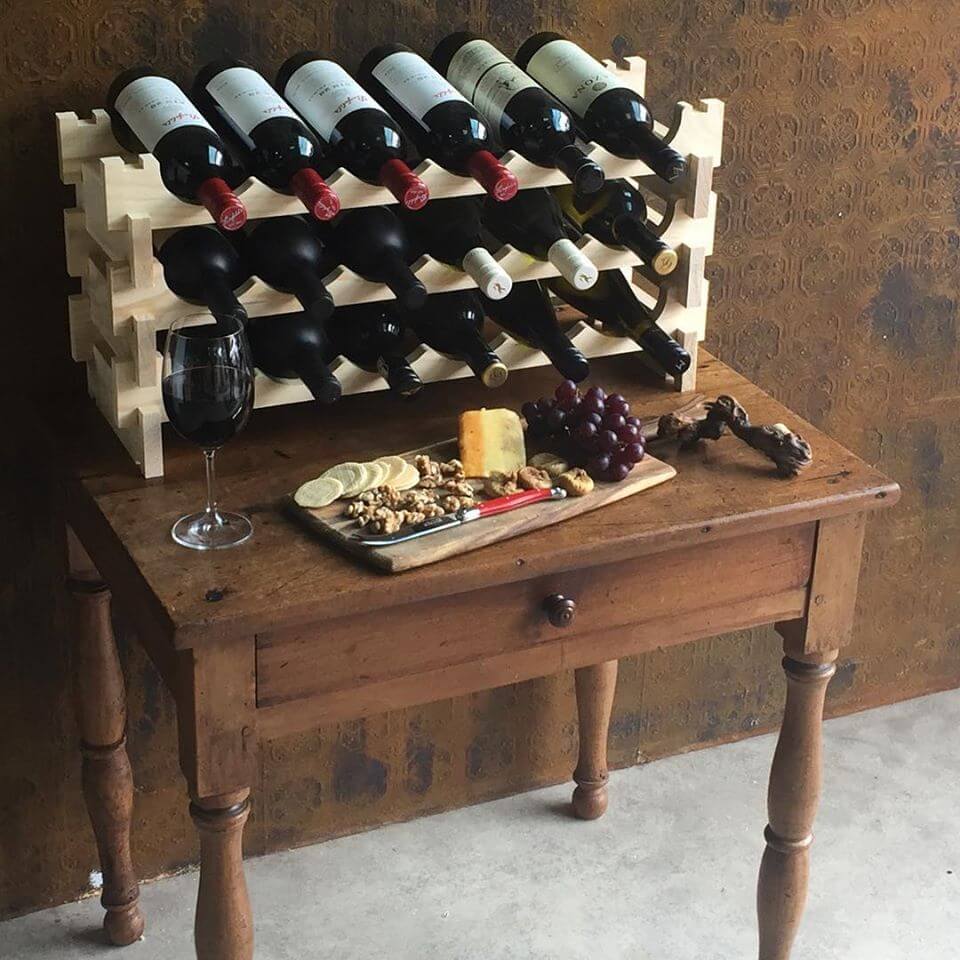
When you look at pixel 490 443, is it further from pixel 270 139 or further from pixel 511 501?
pixel 270 139

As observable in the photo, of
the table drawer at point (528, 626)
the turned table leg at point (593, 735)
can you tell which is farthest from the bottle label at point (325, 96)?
the turned table leg at point (593, 735)

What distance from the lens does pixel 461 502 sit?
1.88 m

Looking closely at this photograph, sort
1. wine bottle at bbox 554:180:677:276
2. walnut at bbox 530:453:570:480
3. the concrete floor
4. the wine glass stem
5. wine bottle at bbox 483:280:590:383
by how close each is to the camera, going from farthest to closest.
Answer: the concrete floor < wine bottle at bbox 483:280:590:383 < wine bottle at bbox 554:180:677:276 < walnut at bbox 530:453:570:480 < the wine glass stem

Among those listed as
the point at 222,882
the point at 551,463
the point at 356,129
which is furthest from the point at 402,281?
the point at 222,882

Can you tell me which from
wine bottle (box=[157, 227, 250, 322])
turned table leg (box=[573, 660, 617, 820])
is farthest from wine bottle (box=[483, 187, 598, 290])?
turned table leg (box=[573, 660, 617, 820])

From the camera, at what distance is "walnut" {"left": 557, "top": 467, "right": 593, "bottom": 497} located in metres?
1.91

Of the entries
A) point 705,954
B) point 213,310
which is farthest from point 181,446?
point 705,954

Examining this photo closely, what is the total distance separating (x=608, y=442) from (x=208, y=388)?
0.50 meters

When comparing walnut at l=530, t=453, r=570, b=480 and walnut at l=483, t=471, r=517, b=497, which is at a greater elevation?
walnut at l=530, t=453, r=570, b=480

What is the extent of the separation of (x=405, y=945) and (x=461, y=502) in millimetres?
940

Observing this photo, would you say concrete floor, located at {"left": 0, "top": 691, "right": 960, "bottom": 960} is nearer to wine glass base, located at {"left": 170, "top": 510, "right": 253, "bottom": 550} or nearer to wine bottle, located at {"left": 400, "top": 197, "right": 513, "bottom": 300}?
wine glass base, located at {"left": 170, "top": 510, "right": 253, "bottom": 550}

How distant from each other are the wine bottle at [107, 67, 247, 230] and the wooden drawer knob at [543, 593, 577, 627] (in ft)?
1.85

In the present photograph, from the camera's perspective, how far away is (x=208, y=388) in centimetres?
176

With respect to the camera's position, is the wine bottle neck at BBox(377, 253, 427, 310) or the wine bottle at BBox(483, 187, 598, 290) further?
the wine bottle at BBox(483, 187, 598, 290)
